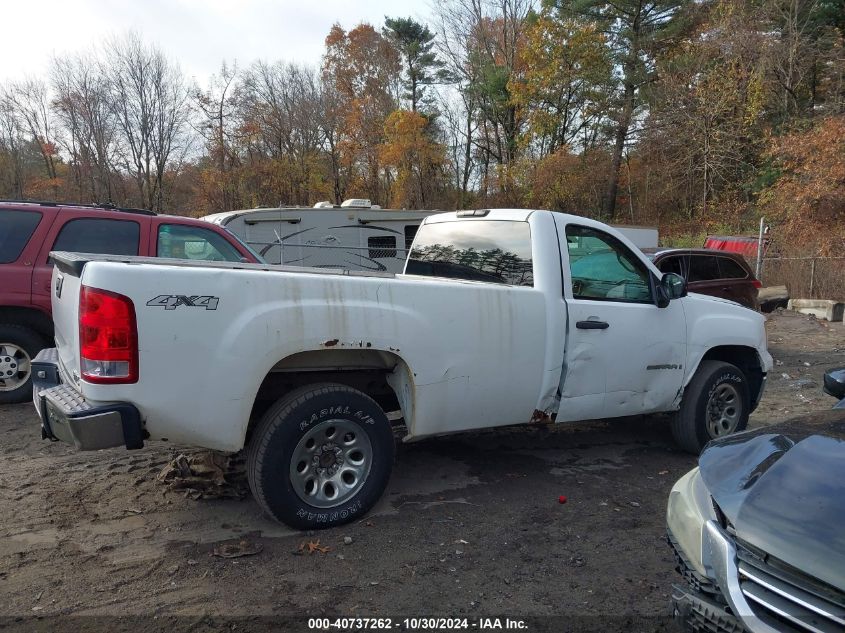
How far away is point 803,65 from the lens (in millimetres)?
25203

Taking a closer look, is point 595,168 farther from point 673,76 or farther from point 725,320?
point 725,320

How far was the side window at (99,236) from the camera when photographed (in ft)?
20.8

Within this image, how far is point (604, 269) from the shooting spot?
4.75 meters

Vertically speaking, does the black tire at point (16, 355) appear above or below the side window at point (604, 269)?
below

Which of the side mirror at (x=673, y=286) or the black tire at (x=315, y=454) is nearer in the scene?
the black tire at (x=315, y=454)

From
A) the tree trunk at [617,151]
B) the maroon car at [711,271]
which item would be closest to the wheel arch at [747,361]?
the maroon car at [711,271]

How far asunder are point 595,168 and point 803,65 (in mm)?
10226

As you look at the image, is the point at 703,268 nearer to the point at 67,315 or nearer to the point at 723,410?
the point at 723,410

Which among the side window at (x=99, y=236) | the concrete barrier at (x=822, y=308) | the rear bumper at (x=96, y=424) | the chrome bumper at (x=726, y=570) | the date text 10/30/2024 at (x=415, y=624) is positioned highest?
the side window at (x=99, y=236)

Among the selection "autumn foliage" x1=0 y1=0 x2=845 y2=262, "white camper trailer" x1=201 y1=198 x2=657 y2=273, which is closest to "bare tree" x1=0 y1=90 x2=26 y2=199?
"autumn foliage" x1=0 y1=0 x2=845 y2=262

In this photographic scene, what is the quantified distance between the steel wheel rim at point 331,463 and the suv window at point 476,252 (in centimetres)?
166

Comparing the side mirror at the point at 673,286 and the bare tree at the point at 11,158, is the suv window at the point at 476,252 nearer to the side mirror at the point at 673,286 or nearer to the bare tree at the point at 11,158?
the side mirror at the point at 673,286

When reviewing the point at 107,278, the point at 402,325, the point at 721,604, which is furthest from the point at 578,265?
the point at 107,278

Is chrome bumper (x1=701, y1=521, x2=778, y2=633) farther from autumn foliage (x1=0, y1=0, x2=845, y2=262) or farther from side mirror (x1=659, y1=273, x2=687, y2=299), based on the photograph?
autumn foliage (x1=0, y1=0, x2=845, y2=262)
